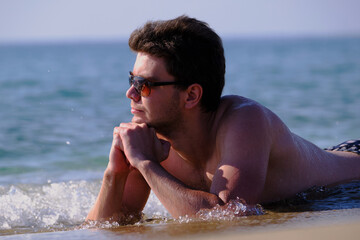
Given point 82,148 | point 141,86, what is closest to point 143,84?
point 141,86

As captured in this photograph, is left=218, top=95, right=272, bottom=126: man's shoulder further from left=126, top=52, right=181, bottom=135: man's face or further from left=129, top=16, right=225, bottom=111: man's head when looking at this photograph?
left=126, top=52, right=181, bottom=135: man's face

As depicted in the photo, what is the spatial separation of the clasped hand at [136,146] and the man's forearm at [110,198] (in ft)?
0.35

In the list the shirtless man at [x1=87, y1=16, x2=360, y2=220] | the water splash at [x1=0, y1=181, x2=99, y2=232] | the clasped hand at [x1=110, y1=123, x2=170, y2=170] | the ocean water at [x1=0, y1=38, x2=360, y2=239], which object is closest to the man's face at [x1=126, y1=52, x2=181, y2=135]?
the shirtless man at [x1=87, y1=16, x2=360, y2=220]

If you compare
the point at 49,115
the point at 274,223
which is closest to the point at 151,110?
the point at 274,223

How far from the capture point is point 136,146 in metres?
3.46

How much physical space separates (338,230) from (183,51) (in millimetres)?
1488

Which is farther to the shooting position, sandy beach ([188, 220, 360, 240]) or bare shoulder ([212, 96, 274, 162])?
bare shoulder ([212, 96, 274, 162])

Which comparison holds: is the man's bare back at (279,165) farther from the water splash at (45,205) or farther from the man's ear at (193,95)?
the water splash at (45,205)

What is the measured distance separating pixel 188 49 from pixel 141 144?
0.64 meters

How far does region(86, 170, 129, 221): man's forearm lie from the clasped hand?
4.2 inches

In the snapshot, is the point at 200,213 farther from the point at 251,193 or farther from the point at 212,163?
the point at 212,163

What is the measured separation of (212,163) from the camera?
3.75 metres

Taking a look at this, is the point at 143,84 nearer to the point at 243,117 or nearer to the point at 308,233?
the point at 243,117

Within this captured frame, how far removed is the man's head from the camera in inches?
140
